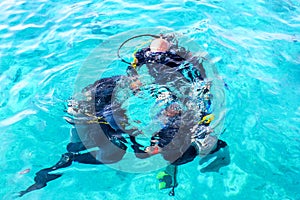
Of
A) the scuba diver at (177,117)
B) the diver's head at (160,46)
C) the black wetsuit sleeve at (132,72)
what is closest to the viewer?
the scuba diver at (177,117)

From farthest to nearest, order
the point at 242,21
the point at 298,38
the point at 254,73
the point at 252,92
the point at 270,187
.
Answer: the point at 242,21 < the point at 298,38 < the point at 254,73 < the point at 252,92 < the point at 270,187

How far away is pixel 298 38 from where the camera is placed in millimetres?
6590

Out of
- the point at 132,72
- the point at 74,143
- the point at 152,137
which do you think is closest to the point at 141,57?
the point at 132,72

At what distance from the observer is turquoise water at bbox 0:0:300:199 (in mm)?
4078

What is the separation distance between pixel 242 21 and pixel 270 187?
478 cm

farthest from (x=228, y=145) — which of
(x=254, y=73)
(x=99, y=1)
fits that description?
(x=99, y=1)

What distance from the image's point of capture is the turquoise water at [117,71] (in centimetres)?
408

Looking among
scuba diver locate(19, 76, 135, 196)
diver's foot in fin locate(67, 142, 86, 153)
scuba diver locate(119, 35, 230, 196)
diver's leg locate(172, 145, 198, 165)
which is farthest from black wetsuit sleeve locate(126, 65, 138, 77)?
diver's leg locate(172, 145, 198, 165)

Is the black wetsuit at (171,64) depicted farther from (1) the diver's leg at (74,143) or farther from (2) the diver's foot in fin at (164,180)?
(2) the diver's foot in fin at (164,180)

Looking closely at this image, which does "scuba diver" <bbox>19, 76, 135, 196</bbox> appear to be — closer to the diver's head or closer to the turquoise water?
the turquoise water

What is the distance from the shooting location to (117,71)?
5895 millimetres

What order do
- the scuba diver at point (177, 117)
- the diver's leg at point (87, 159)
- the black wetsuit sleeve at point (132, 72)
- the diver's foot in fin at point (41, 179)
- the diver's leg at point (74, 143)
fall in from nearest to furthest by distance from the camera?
the scuba diver at point (177, 117) → the diver's foot in fin at point (41, 179) → the diver's leg at point (87, 159) → the diver's leg at point (74, 143) → the black wetsuit sleeve at point (132, 72)

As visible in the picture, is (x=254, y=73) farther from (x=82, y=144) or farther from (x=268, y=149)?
(x=82, y=144)

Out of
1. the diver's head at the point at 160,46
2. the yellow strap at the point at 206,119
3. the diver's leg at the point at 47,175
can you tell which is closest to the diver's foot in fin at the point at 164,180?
the yellow strap at the point at 206,119
